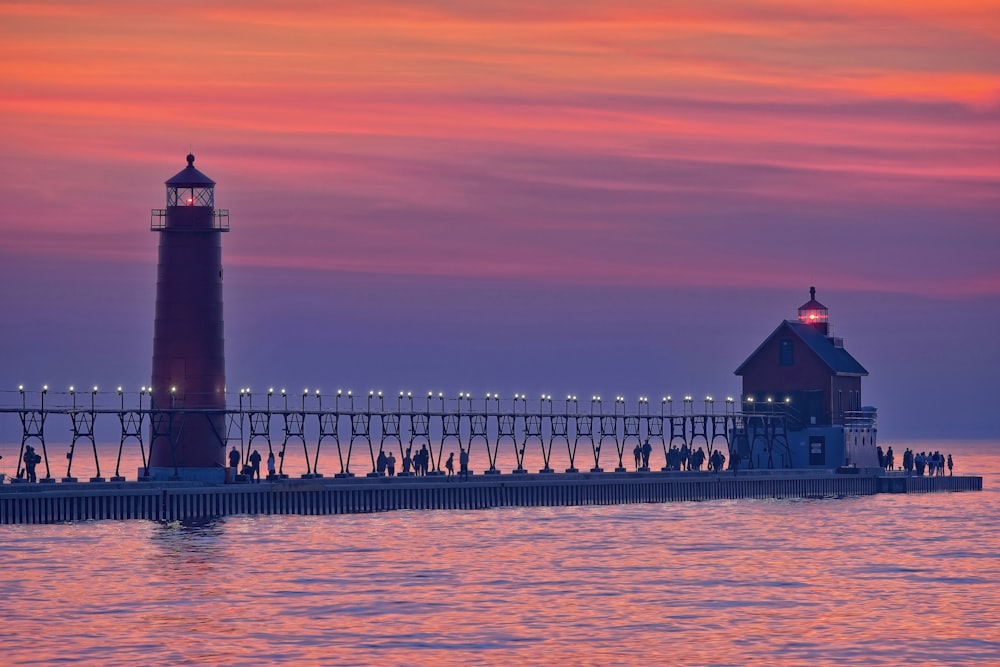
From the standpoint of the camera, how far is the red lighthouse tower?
86.3m

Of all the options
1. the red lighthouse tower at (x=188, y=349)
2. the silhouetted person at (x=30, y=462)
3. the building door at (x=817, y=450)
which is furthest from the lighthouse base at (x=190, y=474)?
the building door at (x=817, y=450)

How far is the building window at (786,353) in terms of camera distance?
392 feet

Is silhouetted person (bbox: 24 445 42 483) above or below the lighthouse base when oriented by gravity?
above

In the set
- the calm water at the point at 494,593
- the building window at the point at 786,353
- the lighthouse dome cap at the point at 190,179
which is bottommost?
the calm water at the point at 494,593

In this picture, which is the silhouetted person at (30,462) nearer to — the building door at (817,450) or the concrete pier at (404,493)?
the concrete pier at (404,493)

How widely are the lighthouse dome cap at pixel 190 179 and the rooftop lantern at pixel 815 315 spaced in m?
48.9

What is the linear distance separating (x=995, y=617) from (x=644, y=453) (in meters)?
63.1

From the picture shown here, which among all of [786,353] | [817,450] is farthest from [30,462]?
[817,450]

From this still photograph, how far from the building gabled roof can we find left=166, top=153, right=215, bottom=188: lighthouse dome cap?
43663mm

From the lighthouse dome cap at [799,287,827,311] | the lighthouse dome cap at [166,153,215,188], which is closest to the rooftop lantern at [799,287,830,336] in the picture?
the lighthouse dome cap at [799,287,827,311]

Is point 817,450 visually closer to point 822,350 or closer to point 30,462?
point 822,350

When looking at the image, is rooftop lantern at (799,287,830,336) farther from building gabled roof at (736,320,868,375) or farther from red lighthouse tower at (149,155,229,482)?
red lighthouse tower at (149,155,229,482)

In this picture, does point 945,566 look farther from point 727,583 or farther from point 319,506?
point 319,506

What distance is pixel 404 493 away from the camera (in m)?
90.4
